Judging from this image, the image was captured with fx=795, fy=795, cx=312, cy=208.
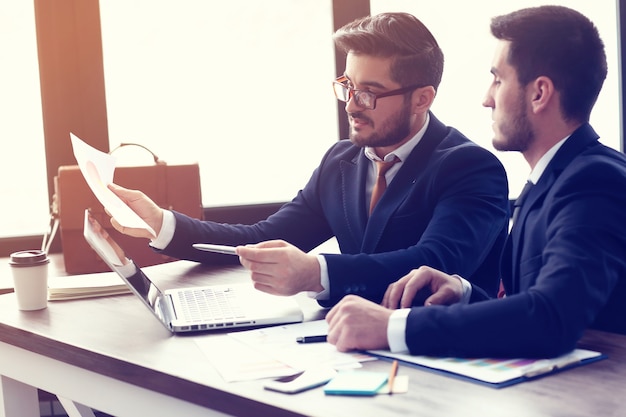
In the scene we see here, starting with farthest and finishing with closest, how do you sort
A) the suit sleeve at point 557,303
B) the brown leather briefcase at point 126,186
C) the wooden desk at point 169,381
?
the brown leather briefcase at point 126,186 < the suit sleeve at point 557,303 < the wooden desk at point 169,381

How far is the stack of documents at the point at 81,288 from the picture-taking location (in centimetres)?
172

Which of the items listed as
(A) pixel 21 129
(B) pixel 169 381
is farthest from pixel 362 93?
(A) pixel 21 129

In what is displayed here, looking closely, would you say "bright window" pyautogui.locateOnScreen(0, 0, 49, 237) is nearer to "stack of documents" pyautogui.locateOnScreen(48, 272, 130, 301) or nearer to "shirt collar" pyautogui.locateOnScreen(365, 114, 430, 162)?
"stack of documents" pyautogui.locateOnScreen(48, 272, 130, 301)

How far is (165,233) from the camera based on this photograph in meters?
1.92

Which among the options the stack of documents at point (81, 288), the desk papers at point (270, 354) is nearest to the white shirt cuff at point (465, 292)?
the desk papers at point (270, 354)

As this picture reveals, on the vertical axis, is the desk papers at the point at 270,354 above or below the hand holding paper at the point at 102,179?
below

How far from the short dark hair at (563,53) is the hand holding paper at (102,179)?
78 cm

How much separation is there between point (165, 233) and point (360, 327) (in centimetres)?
83

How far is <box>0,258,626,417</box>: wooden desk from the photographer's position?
984 mm

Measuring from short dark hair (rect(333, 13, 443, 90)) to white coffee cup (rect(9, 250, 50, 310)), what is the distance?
91cm

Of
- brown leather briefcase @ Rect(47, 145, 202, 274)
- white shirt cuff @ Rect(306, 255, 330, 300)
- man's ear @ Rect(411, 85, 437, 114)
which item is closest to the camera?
white shirt cuff @ Rect(306, 255, 330, 300)

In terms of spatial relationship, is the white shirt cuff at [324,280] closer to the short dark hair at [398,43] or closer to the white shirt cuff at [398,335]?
the white shirt cuff at [398,335]

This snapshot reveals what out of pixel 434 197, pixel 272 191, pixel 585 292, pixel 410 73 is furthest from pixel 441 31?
pixel 585 292

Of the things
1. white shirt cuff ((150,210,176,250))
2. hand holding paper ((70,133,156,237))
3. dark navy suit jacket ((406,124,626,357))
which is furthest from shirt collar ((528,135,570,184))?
white shirt cuff ((150,210,176,250))
